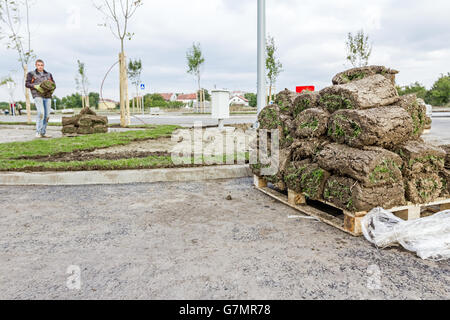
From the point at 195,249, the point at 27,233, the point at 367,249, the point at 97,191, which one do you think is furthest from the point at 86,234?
the point at 367,249

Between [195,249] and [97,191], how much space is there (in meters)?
2.60

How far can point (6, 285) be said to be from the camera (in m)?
2.21

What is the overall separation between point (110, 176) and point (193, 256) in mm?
3176

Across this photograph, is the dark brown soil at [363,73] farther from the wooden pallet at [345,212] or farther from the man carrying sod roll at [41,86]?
the man carrying sod roll at [41,86]

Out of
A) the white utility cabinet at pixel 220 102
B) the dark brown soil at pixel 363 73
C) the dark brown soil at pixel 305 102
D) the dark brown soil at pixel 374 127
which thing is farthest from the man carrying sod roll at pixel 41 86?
the dark brown soil at pixel 374 127

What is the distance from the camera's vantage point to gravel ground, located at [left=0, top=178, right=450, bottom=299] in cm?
213

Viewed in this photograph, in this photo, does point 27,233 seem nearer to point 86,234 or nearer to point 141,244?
point 86,234

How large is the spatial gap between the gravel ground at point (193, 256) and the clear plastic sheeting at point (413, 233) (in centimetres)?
10

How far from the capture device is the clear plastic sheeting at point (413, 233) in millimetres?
2596

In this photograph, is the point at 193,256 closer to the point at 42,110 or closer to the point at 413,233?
the point at 413,233

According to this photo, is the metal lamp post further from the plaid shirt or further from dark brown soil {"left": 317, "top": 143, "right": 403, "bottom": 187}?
the plaid shirt

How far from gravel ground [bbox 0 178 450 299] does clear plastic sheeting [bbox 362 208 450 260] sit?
0.33 ft

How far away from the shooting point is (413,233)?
9.06 feet
